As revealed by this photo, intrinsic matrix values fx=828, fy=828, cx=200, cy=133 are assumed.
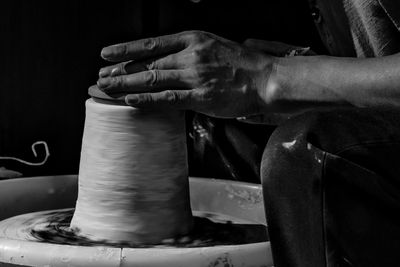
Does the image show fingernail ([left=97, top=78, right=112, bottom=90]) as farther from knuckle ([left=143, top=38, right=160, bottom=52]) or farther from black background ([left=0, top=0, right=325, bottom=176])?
black background ([left=0, top=0, right=325, bottom=176])

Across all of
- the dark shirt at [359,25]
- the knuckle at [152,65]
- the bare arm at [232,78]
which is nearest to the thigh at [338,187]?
the bare arm at [232,78]

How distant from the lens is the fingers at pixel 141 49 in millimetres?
1373

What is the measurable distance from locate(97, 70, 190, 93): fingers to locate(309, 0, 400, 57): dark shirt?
0.46 meters

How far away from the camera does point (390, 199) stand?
3.68 feet

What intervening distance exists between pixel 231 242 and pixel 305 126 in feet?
1.15

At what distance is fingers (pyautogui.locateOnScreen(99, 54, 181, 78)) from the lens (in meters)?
1.38

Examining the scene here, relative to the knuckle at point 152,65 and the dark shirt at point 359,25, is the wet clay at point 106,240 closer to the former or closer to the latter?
the knuckle at point 152,65

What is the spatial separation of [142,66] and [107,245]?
304mm

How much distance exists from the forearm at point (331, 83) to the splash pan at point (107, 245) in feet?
0.86

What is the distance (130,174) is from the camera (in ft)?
4.52

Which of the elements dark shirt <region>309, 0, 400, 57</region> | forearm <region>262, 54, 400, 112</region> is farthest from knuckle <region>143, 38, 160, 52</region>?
dark shirt <region>309, 0, 400, 57</region>

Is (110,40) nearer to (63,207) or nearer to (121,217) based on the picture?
(63,207)

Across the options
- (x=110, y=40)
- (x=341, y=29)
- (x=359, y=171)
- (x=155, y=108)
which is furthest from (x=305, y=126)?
(x=110, y=40)

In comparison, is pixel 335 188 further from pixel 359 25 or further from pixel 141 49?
pixel 359 25
